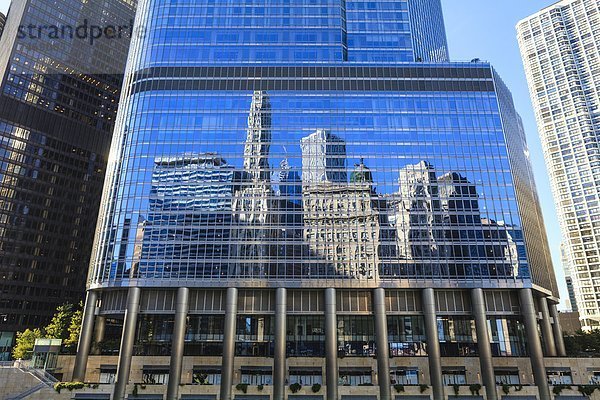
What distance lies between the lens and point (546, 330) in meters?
71.7

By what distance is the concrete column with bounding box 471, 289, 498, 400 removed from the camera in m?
59.5

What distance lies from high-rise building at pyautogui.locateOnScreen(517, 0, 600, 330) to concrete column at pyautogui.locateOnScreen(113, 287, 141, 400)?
157m

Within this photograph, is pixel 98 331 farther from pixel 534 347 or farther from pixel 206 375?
pixel 534 347

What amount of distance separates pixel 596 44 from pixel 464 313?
15355 cm

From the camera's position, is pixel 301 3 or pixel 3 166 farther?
pixel 3 166

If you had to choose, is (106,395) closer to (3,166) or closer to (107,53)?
(3,166)

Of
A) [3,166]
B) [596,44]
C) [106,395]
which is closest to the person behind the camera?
[106,395]

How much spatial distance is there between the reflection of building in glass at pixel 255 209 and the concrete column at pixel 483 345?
108 ft

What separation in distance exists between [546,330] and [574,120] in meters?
124

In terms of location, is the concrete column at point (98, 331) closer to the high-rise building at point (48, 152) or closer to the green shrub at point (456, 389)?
the high-rise building at point (48, 152)

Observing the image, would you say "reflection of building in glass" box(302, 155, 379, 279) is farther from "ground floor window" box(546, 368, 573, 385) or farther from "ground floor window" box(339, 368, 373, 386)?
"ground floor window" box(546, 368, 573, 385)

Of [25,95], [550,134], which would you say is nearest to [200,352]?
[25,95]

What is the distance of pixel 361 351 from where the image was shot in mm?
68125

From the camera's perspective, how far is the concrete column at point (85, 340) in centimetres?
6356
